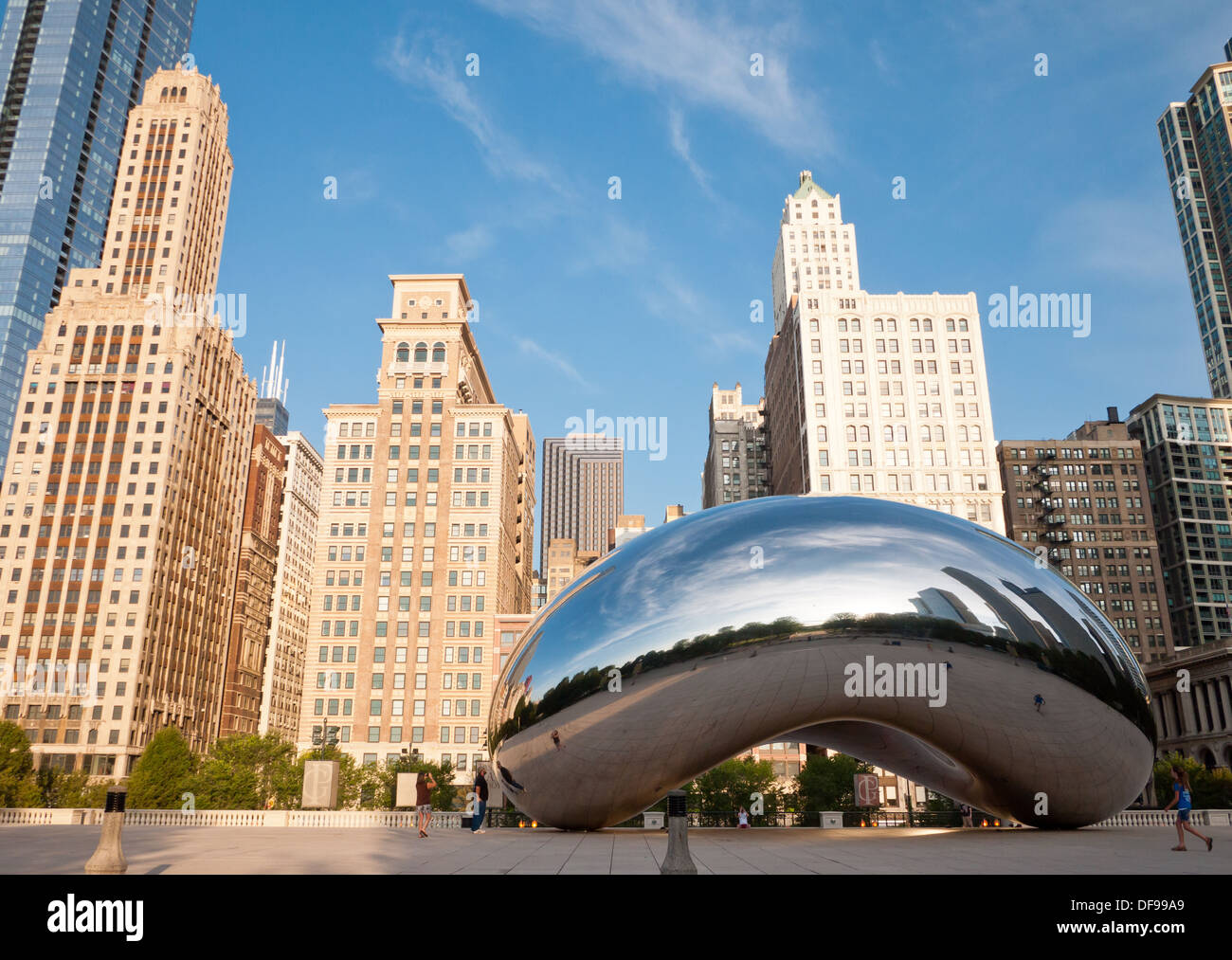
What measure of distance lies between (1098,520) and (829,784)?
9807 cm

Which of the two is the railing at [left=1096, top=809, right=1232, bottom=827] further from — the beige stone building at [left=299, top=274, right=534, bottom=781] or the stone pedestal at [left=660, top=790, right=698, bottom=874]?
the beige stone building at [left=299, top=274, right=534, bottom=781]

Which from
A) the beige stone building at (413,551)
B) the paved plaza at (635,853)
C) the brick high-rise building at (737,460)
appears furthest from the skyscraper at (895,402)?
the paved plaza at (635,853)

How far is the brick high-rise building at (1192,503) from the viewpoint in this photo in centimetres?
14212

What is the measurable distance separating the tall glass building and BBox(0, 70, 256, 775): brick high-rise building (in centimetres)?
4470

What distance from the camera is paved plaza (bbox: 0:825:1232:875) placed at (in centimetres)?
1084

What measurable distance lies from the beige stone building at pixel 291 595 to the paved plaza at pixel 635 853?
5847 inches

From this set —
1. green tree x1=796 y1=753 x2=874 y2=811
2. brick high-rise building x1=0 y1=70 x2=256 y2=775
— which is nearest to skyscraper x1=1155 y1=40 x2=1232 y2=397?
green tree x1=796 y1=753 x2=874 y2=811

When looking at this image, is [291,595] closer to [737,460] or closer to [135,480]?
[135,480]

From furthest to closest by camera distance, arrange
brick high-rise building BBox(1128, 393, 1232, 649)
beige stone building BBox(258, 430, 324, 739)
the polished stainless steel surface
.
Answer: beige stone building BBox(258, 430, 324, 739), brick high-rise building BBox(1128, 393, 1232, 649), the polished stainless steel surface

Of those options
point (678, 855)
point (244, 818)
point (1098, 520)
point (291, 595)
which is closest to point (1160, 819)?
point (678, 855)

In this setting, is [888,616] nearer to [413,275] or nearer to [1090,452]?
[413,275]

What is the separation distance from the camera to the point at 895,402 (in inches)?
3962
